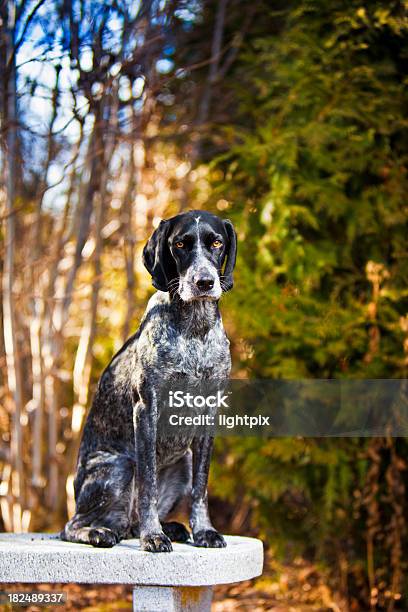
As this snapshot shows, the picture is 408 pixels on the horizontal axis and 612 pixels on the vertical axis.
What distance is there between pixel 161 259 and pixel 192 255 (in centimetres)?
19

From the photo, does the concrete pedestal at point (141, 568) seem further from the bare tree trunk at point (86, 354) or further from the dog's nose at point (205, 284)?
the bare tree trunk at point (86, 354)

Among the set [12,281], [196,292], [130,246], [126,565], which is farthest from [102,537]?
[130,246]

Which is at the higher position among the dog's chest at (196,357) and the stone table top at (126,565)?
the dog's chest at (196,357)

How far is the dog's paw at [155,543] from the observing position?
288 centimetres

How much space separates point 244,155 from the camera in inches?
220

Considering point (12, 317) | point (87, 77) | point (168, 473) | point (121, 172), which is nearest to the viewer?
point (168, 473)

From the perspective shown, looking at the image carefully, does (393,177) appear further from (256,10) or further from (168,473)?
(168,473)

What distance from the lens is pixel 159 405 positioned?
3.05m

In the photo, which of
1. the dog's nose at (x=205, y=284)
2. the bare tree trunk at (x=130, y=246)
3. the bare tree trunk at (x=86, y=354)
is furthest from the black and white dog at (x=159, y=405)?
the bare tree trunk at (x=130, y=246)

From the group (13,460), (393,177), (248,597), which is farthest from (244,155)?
(248,597)

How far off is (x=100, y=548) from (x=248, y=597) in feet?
9.84

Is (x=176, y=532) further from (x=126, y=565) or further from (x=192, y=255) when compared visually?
(x=192, y=255)

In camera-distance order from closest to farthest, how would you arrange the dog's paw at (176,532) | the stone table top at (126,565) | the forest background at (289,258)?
1. the stone table top at (126,565)
2. the dog's paw at (176,532)
3. the forest background at (289,258)

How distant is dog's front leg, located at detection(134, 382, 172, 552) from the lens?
2.95 meters
